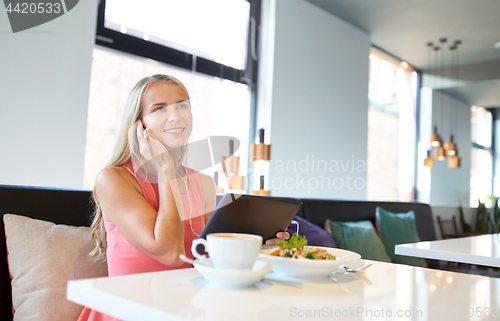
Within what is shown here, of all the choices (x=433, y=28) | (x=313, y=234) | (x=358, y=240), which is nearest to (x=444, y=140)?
(x=433, y=28)

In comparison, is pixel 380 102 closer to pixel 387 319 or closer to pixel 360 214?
pixel 360 214

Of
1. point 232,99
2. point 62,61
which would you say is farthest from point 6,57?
point 232,99

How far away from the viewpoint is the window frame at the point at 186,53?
9.23 feet

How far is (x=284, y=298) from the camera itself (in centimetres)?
68

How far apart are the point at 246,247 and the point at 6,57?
2.07 meters

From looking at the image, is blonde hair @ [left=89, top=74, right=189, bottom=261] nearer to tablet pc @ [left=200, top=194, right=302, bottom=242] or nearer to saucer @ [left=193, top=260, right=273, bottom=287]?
tablet pc @ [left=200, top=194, right=302, bottom=242]

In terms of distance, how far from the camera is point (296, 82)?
4.11 metres

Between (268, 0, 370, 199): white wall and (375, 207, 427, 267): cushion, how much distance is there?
970mm

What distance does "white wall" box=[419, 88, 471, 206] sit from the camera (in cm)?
645

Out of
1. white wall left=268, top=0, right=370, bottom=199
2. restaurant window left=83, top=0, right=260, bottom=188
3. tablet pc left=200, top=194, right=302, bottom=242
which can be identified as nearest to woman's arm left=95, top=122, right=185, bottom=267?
tablet pc left=200, top=194, right=302, bottom=242

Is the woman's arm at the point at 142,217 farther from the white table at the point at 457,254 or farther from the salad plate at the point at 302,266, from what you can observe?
the white table at the point at 457,254

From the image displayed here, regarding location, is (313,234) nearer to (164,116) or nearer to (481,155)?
(164,116)

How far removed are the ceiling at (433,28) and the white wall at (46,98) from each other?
8.70 feet
